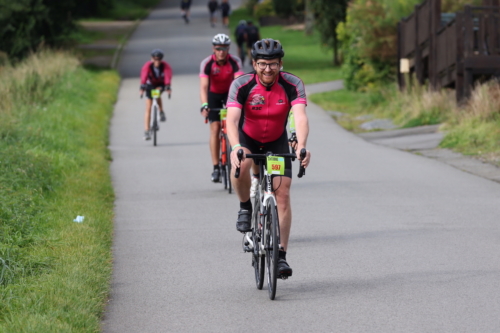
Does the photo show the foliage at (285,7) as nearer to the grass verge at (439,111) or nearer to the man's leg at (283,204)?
the grass verge at (439,111)

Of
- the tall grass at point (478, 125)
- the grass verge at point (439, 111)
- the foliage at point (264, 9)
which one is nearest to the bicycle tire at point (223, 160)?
the grass verge at point (439, 111)

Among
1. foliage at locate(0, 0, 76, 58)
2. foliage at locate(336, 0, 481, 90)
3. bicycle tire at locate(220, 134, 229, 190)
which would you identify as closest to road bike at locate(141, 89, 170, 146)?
bicycle tire at locate(220, 134, 229, 190)

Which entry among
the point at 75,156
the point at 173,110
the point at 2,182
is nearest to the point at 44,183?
the point at 2,182

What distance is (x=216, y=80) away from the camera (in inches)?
488

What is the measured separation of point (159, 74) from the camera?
1823cm

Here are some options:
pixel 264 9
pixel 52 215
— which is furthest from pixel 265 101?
pixel 264 9

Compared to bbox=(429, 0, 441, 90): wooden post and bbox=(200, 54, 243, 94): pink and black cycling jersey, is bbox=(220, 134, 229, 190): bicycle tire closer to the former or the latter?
bbox=(200, 54, 243, 94): pink and black cycling jersey

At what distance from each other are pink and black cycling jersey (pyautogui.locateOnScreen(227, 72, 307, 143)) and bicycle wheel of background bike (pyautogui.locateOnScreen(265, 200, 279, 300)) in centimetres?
89

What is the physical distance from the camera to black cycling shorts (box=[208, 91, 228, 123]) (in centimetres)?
1249

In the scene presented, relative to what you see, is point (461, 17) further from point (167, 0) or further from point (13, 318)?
point (167, 0)

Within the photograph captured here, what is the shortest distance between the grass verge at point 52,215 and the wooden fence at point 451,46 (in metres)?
7.48

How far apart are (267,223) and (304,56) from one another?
3584 centimetres

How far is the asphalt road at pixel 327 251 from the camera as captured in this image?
6.22 metres

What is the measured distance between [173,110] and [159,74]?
256 inches
